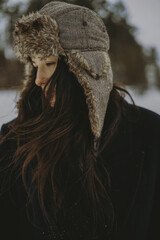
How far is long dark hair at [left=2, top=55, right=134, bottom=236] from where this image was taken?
1.27 meters

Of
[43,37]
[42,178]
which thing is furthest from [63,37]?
[42,178]

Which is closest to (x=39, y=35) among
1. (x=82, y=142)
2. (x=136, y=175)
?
(x=82, y=142)

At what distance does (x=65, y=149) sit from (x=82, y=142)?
0.32 ft

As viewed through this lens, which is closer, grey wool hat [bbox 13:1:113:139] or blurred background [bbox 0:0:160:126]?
grey wool hat [bbox 13:1:113:139]

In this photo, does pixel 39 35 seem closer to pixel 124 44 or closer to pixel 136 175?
pixel 136 175

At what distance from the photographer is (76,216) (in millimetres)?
1286

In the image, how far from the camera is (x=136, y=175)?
1293mm

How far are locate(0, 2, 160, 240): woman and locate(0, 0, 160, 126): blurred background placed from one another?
398 millimetres

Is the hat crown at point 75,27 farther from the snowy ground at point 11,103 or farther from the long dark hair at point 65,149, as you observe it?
the snowy ground at point 11,103

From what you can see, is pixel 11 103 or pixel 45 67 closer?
pixel 45 67

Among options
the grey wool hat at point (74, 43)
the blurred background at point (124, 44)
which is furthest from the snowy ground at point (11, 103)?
the grey wool hat at point (74, 43)

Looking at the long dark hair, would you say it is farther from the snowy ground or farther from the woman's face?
the snowy ground

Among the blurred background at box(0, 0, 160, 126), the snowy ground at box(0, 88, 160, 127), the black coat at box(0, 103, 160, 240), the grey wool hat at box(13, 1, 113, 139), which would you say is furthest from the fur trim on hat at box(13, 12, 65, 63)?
the snowy ground at box(0, 88, 160, 127)

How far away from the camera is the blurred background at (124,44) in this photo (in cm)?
325
